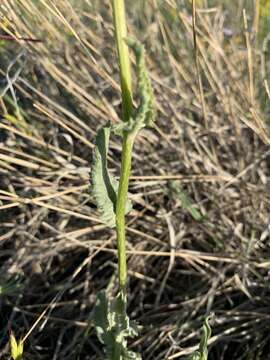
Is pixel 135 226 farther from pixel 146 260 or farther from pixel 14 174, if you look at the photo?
pixel 14 174

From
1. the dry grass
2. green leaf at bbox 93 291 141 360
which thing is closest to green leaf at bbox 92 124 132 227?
green leaf at bbox 93 291 141 360

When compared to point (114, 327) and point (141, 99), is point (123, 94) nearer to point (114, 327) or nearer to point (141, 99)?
point (141, 99)

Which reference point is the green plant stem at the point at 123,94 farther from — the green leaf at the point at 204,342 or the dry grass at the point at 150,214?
the dry grass at the point at 150,214

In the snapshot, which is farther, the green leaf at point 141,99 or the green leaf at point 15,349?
the green leaf at point 15,349

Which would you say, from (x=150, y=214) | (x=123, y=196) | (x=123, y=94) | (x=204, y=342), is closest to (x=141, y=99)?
(x=123, y=94)

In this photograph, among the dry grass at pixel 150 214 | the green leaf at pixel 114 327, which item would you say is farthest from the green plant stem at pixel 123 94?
the dry grass at pixel 150 214

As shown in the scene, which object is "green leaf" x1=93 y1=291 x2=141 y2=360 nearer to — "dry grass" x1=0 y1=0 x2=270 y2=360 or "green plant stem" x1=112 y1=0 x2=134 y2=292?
"green plant stem" x1=112 y1=0 x2=134 y2=292
